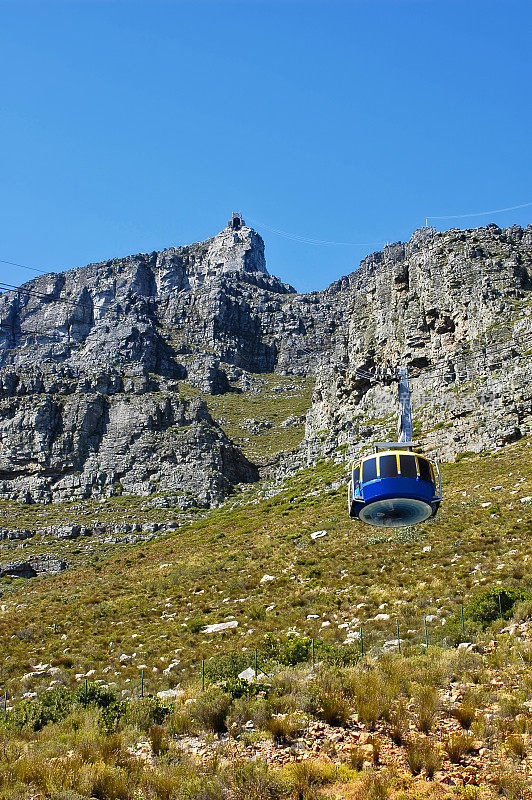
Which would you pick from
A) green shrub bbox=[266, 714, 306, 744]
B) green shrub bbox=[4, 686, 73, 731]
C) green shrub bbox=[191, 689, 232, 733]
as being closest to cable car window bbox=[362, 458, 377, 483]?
green shrub bbox=[191, 689, 232, 733]


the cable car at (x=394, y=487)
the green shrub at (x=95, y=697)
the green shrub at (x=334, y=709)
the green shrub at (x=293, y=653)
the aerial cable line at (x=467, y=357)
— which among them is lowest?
the green shrub at (x=95, y=697)

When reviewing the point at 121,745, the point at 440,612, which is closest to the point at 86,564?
the point at 440,612

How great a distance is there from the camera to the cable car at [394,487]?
20.6 metres

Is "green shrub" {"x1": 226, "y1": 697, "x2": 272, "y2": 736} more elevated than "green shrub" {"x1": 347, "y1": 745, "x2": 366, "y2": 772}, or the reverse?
"green shrub" {"x1": 226, "y1": 697, "x2": 272, "y2": 736}

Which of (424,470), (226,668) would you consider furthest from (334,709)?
(424,470)

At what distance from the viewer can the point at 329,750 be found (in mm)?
13250

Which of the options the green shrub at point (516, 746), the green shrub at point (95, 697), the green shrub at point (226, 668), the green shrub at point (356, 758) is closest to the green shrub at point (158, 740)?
the green shrub at point (95, 697)

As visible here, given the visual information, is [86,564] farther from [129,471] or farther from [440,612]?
[440,612]

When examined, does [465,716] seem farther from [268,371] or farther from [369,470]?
[268,371]

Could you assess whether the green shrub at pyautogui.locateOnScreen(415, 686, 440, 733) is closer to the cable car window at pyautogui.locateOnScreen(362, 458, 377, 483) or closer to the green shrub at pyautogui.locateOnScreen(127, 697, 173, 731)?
the green shrub at pyautogui.locateOnScreen(127, 697, 173, 731)

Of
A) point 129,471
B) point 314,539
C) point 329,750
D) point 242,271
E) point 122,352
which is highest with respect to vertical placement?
point 242,271

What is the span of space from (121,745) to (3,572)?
2123 inches

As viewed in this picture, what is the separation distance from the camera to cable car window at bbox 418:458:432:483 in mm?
20891

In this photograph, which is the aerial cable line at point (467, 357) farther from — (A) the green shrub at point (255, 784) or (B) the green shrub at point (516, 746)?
(A) the green shrub at point (255, 784)
